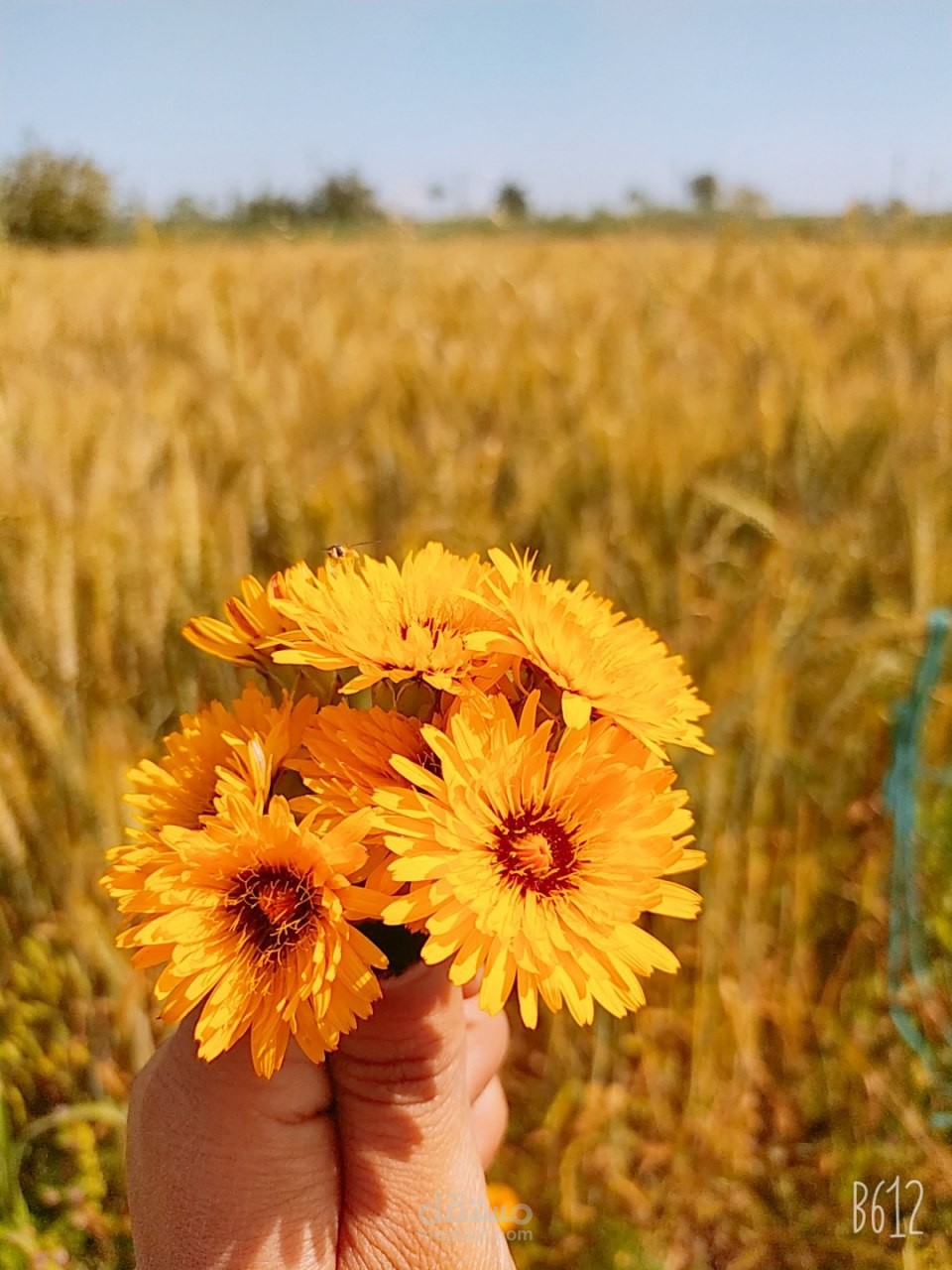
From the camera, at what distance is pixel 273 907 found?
434 mm

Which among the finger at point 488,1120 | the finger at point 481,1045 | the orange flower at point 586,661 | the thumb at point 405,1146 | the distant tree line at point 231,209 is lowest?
the finger at point 488,1120

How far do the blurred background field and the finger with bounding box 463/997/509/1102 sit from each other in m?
0.29

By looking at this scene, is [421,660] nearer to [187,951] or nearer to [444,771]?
[444,771]

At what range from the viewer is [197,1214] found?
1.74ft

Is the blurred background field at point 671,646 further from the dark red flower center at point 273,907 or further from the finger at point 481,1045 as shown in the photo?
the dark red flower center at point 273,907

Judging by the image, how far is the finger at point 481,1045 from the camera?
0.77 m

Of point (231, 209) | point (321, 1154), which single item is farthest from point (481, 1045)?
point (231, 209)

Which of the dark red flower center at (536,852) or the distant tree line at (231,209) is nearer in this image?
the dark red flower center at (536,852)

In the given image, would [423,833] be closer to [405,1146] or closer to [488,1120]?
[405,1146]

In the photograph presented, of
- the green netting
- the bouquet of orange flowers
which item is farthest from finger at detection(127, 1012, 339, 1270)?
the green netting

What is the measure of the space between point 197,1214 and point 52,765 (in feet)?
1.80

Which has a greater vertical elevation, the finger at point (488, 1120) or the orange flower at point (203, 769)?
the orange flower at point (203, 769)

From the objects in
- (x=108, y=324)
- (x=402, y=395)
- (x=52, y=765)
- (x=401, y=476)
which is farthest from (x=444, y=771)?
(x=108, y=324)

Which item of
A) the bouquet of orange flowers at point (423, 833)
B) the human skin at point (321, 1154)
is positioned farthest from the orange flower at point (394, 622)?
the human skin at point (321, 1154)
